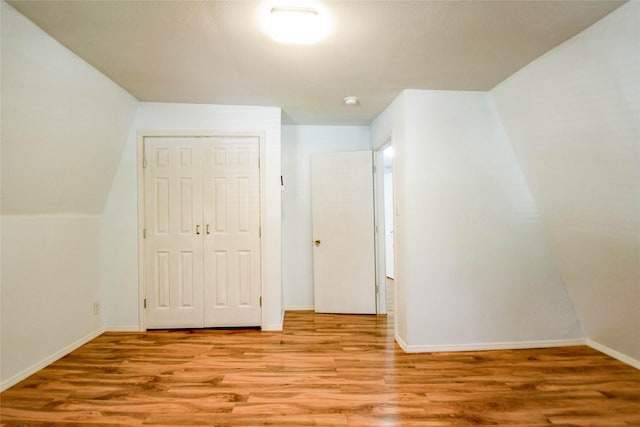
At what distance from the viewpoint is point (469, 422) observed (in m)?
1.68

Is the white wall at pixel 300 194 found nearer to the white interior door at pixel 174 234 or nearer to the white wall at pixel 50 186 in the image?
the white interior door at pixel 174 234

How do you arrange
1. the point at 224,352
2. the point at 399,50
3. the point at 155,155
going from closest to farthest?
the point at 399,50
the point at 224,352
the point at 155,155

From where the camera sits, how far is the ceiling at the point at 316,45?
1.56 m

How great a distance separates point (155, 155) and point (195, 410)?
236 cm

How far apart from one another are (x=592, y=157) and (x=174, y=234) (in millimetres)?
3597

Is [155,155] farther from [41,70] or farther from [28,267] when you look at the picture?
[28,267]

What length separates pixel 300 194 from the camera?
3.76 m

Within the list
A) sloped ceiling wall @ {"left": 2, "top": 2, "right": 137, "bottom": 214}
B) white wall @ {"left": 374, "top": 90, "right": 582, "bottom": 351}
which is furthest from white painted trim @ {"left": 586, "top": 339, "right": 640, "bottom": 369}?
sloped ceiling wall @ {"left": 2, "top": 2, "right": 137, "bottom": 214}

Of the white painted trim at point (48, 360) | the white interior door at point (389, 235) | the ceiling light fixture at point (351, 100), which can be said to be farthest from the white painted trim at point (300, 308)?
the ceiling light fixture at point (351, 100)

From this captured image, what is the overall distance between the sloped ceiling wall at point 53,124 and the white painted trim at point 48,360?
1182 millimetres

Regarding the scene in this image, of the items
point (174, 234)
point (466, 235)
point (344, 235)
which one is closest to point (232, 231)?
point (174, 234)

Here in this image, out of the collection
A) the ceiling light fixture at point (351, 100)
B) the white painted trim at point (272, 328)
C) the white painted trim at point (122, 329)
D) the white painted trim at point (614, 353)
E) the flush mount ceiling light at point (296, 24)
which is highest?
the ceiling light fixture at point (351, 100)

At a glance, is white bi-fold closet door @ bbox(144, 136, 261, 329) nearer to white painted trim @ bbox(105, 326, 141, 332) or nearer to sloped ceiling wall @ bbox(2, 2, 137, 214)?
white painted trim @ bbox(105, 326, 141, 332)

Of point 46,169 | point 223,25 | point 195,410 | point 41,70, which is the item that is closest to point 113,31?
point 41,70
